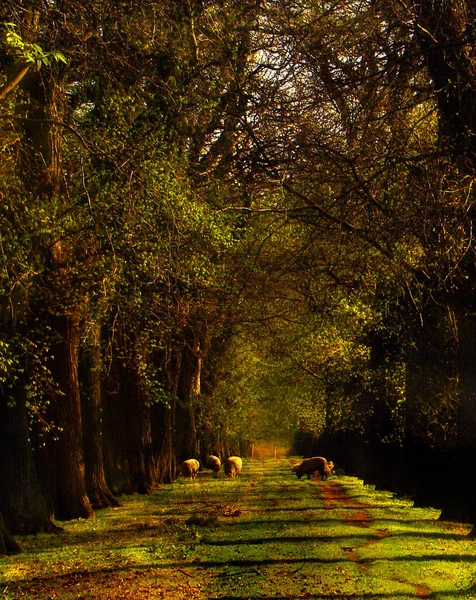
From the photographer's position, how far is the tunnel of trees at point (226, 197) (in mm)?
13297

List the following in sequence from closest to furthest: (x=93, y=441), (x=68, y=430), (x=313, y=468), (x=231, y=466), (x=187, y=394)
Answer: (x=68, y=430) < (x=93, y=441) < (x=187, y=394) < (x=313, y=468) < (x=231, y=466)

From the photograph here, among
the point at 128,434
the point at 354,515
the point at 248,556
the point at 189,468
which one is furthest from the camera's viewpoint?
the point at 189,468

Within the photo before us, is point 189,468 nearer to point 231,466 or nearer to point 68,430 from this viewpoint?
point 231,466

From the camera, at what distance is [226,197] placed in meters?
22.1

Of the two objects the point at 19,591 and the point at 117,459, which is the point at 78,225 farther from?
the point at 117,459

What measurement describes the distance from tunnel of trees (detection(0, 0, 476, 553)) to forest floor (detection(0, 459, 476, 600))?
56.1 inches

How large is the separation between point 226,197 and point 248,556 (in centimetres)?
888

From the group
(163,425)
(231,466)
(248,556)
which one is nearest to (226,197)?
(248,556)

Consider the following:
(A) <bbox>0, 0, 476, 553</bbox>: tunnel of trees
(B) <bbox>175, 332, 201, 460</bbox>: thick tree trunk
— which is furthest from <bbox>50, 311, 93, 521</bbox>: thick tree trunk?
(B) <bbox>175, 332, 201, 460</bbox>: thick tree trunk

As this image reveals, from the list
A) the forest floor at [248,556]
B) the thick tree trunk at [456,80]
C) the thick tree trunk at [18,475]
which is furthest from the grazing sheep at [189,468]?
the thick tree trunk at [456,80]

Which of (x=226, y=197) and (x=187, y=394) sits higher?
(x=226, y=197)

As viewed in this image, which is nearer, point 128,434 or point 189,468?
point 128,434

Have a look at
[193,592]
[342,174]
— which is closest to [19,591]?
[193,592]

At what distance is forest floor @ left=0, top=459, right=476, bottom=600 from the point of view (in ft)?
44.0
